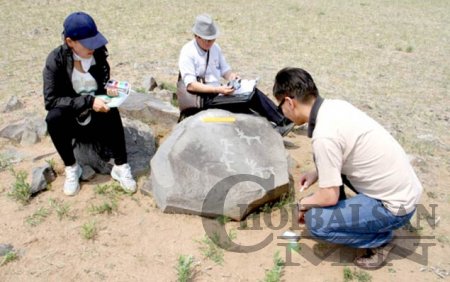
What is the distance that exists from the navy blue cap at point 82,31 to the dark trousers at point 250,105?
1.29 meters

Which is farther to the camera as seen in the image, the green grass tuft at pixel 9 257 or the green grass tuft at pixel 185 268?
the green grass tuft at pixel 9 257

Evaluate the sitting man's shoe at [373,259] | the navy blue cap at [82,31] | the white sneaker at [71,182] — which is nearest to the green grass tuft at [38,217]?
the white sneaker at [71,182]

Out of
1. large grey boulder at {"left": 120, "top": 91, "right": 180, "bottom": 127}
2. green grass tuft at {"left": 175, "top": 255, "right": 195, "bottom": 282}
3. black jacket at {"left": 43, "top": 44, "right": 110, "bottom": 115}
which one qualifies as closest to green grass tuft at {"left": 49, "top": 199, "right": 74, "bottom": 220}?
black jacket at {"left": 43, "top": 44, "right": 110, "bottom": 115}

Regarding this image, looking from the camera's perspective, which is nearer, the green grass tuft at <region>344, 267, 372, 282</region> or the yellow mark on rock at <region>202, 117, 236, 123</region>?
the green grass tuft at <region>344, 267, 372, 282</region>

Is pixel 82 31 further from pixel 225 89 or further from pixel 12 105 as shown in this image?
pixel 12 105

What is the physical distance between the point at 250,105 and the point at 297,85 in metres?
1.73

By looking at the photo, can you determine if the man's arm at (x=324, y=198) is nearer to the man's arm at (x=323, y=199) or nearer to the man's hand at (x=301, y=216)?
the man's arm at (x=323, y=199)

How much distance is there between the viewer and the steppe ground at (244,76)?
126 inches

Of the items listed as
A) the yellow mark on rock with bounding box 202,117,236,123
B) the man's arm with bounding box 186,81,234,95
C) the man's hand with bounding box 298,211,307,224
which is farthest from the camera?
the man's arm with bounding box 186,81,234,95

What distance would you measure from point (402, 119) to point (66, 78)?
427 centimetres

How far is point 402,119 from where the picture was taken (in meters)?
5.95

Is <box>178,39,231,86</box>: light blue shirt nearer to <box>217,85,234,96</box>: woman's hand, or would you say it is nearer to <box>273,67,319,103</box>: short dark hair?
<box>217,85,234,96</box>: woman's hand

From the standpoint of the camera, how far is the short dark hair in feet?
9.29

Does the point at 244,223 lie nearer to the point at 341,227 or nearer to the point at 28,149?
the point at 341,227
